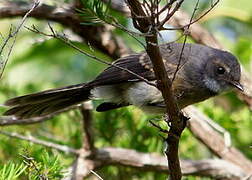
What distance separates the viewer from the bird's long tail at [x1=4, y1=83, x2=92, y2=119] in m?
3.65

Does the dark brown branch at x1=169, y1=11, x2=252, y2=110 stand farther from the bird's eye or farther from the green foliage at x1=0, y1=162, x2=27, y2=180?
the green foliage at x1=0, y1=162, x2=27, y2=180

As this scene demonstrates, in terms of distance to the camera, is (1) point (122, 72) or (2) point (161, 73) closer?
(2) point (161, 73)

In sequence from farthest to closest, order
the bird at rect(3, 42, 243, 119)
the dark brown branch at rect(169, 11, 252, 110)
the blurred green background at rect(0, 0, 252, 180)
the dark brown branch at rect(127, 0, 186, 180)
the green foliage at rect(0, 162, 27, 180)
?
the dark brown branch at rect(169, 11, 252, 110) → the blurred green background at rect(0, 0, 252, 180) → the bird at rect(3, 42, 243, 119) → the green foliage at rect(0, 162, 27, 180) → the dark brown branch at rect(127, 0, 186, 180)

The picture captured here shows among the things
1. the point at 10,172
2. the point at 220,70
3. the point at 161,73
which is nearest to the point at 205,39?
the point at 220,70

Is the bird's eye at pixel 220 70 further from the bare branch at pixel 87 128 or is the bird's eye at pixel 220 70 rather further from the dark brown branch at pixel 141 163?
the bare branch at pixel 87 128

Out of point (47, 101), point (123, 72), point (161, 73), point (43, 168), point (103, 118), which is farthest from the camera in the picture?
point (103, 118)

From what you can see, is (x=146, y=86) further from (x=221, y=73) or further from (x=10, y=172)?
(x=10, y=172)

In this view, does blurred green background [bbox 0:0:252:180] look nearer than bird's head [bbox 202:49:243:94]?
No

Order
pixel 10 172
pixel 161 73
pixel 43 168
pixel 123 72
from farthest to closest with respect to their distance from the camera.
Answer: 1. pixel 123 72
2. pixel 43 168
3. pixel 10 172
4. pixel 161 73

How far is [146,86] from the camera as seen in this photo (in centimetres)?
361

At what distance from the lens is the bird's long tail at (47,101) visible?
365cm

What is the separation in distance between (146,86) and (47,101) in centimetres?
68

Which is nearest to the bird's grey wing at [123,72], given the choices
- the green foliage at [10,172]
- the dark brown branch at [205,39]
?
the dark brown branch at [205,39]

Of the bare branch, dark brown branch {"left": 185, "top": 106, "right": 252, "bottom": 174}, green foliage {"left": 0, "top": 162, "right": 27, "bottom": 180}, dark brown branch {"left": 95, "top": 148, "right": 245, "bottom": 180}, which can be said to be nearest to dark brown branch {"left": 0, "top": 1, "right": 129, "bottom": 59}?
the bare branch
